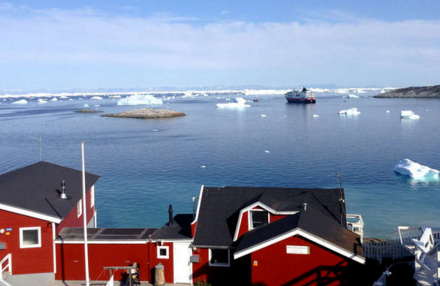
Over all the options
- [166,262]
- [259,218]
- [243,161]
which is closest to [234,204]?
[259,218]

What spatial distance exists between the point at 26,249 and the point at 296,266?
10058 millimetres

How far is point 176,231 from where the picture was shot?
18.2 m

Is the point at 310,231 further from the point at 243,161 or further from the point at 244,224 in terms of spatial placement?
the point at 243,161

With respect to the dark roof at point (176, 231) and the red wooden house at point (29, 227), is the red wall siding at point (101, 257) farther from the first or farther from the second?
the dark roof at point (176, 231)

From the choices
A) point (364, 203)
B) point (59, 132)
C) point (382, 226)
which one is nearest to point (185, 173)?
point (364, 203)

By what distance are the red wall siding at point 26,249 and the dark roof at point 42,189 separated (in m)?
0.50

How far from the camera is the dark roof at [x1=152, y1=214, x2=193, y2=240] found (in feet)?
58.0

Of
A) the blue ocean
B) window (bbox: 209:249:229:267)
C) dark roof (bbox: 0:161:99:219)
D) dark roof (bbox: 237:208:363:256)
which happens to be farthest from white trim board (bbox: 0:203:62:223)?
the blue ocean

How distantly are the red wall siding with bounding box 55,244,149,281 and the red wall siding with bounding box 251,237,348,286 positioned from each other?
459 centimetres

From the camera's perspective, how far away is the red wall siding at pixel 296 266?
1527 cm

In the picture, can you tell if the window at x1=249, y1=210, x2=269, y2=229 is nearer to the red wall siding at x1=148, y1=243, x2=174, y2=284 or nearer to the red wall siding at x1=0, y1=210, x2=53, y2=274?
the red wall siding at x1=148, y1=243, x2=174, y2=284

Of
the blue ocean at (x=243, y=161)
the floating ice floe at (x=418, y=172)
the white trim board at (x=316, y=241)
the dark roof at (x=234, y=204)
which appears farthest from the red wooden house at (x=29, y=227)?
the floating ice floe at (x=418, y=172)

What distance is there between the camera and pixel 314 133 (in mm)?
82000

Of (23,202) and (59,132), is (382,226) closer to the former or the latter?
(23,202)
